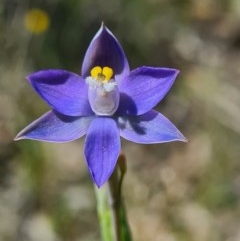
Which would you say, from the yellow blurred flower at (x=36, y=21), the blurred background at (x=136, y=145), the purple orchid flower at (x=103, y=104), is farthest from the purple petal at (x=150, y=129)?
the yellow blurred flower at (x=36, y=21)

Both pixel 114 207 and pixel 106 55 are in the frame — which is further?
pixel 114 207

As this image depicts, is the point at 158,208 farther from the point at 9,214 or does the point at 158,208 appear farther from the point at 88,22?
the point at 88,22

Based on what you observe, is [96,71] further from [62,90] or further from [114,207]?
[114,207]

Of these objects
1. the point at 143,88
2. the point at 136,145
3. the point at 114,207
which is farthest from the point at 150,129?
the point at 136,145

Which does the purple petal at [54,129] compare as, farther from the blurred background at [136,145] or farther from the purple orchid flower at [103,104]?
the blurred background at [136,145]

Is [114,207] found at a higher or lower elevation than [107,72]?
lower

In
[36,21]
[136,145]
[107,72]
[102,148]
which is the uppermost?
[107,72]
